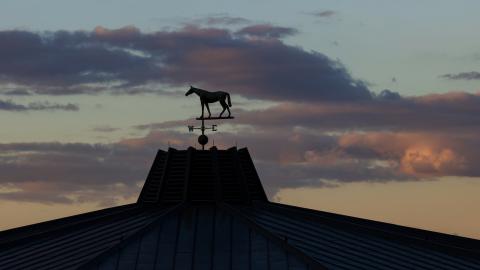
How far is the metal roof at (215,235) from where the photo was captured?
10081cm

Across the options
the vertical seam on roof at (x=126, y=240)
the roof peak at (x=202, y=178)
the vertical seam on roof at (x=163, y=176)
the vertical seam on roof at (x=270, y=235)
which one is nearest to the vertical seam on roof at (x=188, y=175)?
the roof peak at (x=202, y=178)

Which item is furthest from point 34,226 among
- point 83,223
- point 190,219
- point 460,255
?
point 460,255

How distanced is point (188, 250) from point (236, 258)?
4043 mm

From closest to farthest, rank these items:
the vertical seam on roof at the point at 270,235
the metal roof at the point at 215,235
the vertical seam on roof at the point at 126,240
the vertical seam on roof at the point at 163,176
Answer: the vertical seam on roof at the point at 270,235
the vertical seam on roof at the point at 126,240
the metal roof at the point at 215,235
the vertical seam on roof at the point at 163,176

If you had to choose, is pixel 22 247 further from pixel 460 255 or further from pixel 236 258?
pixel 460 255

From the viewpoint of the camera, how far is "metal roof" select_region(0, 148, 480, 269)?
10081 centimetres

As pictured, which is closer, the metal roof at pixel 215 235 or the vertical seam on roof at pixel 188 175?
the metal roof at pixel 215 235

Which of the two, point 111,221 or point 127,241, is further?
point 111,221

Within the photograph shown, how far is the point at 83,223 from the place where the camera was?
4589 inches

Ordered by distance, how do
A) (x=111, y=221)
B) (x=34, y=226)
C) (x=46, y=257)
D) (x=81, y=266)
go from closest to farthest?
(x=81, y=266) < (x=46, y=257) < (x=111, y=221) < (x=34, y=226)

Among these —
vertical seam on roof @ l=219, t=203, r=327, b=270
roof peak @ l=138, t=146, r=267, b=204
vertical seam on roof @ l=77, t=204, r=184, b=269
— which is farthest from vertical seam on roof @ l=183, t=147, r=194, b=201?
vertical seam on roof @ l=219, t=203, r=327, b=270

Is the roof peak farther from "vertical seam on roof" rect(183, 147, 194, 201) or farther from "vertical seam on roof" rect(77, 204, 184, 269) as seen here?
"vertical seam on roof" rect(77, 204, 184, 269)

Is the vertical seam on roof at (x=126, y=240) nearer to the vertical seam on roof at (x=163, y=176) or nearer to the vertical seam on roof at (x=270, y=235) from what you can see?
the vertical seam on roof at (x=163, y=176)

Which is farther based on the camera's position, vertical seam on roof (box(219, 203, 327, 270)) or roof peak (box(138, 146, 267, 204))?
roof peak (box(138, 146, 267, 204))
